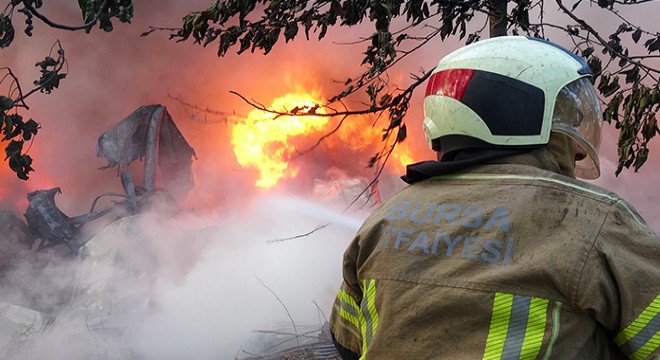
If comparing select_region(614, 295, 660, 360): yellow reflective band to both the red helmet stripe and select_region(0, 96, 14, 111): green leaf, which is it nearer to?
the red helmet stripe

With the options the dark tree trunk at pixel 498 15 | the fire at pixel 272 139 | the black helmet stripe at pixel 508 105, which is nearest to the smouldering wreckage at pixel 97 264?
the fire at pixel 272 139

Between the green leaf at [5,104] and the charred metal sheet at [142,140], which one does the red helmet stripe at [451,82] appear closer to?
the green leaf at [5,104]

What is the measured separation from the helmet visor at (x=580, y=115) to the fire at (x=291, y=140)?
7605mm

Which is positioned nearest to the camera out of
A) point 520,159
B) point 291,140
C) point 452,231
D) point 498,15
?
point 452,231

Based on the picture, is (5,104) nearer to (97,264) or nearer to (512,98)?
(512,98)

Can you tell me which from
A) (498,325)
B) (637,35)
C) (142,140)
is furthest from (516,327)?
(142,140)

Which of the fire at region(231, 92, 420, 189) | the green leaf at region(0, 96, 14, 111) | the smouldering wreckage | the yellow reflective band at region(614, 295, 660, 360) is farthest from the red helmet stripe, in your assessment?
the fire at region(231, 92, 420, 189)

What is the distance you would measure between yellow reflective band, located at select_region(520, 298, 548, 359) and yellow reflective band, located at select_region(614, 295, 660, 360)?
0.16 meters

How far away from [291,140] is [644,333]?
8617 millimetres

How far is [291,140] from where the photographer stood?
31.4 feet

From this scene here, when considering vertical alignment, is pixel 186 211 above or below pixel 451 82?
above

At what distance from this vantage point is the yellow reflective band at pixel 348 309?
1557 mm

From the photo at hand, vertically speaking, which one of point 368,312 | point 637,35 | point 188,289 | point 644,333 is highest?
point 188,289

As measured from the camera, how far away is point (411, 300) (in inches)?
49.7
